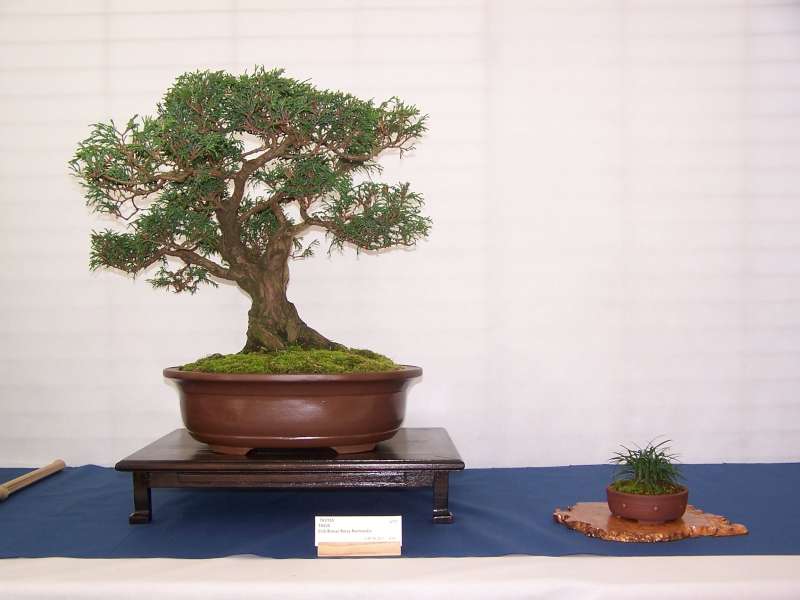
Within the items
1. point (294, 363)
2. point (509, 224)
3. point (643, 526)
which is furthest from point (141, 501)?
point (509, 224)

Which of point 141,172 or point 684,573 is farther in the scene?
point 141,172

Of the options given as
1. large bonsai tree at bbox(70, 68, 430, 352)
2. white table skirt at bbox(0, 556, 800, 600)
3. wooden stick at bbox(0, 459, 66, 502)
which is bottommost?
wooden stick at bbox(0, 459, 66, 502)

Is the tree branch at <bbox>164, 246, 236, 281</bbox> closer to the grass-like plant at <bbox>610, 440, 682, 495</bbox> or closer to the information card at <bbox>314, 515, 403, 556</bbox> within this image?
the information card at <bbox>314, 515, 403, 556</bbox>

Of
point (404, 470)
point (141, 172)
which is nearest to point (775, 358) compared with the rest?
point (404, 470)

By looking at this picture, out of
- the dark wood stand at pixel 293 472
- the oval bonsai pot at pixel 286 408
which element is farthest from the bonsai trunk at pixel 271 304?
the dark wood stand at pixel 293 472

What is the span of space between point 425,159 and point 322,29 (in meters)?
0.66

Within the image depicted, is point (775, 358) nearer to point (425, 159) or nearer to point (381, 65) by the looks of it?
point (425, 159)

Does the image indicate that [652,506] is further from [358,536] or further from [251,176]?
[251,176]

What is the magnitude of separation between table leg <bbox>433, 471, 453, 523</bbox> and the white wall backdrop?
1.03 metres

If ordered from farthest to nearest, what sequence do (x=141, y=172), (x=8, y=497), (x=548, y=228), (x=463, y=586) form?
1. (x=548, y=228)
2. (x=8, y=497)
3. (x=141, y=172)
4. (x=463, y=586)

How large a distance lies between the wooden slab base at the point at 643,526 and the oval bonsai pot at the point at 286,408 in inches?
22.9

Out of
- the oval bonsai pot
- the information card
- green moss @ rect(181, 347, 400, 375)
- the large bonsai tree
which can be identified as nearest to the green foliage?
the large bonsai tree

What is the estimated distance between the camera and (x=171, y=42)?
300cm

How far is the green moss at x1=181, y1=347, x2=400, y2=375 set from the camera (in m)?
2.05
